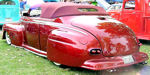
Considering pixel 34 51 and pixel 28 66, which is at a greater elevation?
→ pixel 34 51

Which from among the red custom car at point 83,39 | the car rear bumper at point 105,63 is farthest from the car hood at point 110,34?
the car rear bumper at point 105,63

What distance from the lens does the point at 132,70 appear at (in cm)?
483

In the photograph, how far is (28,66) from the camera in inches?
199

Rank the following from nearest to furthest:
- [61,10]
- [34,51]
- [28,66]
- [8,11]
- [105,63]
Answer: [105,63] < [28,66] < [61,10] < [34,51] < [8,11]

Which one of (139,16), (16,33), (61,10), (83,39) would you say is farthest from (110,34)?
(139,16)

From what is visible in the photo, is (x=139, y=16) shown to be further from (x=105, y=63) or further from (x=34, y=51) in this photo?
(x=105, y=63)

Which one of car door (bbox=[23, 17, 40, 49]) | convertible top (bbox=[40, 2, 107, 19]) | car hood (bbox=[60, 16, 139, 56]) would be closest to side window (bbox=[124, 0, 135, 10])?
convertible top (bbox=[40, 2, 107, 19])

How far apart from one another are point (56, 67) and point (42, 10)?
5.31 ft

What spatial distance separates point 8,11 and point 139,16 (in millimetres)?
7445

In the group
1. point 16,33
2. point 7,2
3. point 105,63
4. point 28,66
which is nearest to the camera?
point 105,63

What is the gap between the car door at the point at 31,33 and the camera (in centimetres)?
566

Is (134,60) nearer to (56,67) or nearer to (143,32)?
(56,67)

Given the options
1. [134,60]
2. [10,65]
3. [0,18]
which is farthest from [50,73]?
[0,18]

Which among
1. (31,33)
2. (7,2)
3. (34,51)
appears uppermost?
(7,2)
